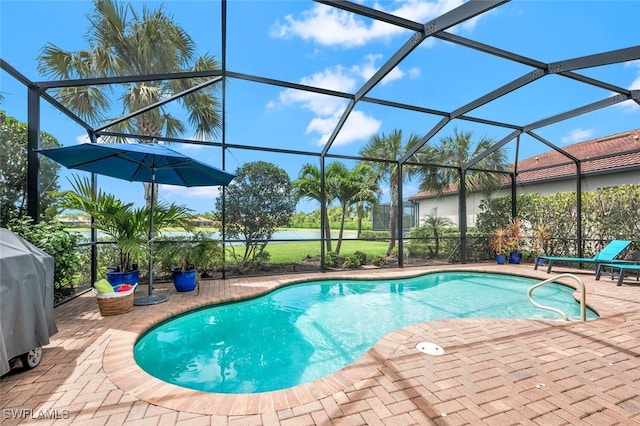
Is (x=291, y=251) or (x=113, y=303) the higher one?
(x=291, y=251)

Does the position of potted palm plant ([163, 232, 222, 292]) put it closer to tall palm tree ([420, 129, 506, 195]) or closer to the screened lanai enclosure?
the screened lanai enclosure

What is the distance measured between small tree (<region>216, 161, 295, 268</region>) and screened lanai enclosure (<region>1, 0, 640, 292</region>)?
0.26 metres

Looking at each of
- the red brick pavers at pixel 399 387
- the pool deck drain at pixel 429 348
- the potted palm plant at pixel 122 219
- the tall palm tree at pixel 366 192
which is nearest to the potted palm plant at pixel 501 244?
the tall palm tree at pixel 366 192

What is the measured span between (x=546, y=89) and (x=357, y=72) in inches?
185

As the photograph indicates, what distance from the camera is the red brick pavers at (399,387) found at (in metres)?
1.93

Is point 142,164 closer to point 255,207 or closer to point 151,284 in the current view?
point 151,284

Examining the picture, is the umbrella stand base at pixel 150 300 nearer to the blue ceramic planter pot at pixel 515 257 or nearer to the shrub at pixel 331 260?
the shrub at pixel 331 260

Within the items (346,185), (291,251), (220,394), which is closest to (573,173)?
(346,185)

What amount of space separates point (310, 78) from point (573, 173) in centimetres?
954

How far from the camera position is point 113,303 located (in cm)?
406

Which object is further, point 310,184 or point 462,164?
point 462,164

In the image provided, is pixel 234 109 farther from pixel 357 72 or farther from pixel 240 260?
pixel 240 260

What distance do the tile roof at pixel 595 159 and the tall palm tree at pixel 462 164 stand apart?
997mm

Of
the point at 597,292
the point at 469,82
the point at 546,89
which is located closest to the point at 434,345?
the point at 597,292
